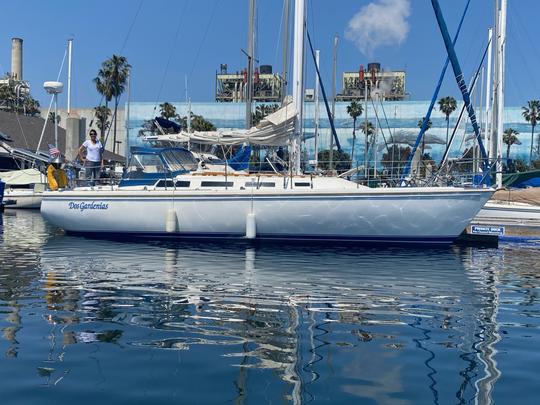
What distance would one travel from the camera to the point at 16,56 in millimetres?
80875

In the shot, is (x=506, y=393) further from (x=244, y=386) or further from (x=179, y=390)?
(x=179, y=390)

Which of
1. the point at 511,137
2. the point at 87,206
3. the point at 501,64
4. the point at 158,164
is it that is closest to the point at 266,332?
the point at 158,164

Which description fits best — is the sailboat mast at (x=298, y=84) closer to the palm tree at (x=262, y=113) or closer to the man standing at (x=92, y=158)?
the man standing at (x=92, y=158)

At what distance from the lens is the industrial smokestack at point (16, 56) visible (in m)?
80.3

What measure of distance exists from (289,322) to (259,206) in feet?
28.0

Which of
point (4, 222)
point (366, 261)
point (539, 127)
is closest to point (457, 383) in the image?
point (366, 261)

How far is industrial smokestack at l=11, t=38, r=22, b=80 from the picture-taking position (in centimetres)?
8031

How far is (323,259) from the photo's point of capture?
1389 cm

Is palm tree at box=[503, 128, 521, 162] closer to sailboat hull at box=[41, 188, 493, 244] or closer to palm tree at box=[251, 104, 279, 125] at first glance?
palm tree at box=[251, 104, 279, 125]

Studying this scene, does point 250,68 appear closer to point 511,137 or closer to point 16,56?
point 511,137

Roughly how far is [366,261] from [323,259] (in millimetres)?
946

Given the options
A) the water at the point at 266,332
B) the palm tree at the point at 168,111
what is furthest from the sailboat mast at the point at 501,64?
the palm tree at the point at 168,111

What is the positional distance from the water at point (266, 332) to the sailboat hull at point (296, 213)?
2.55m

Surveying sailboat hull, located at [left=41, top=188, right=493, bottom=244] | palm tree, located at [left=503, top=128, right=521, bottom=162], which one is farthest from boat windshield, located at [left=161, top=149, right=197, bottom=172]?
palm tree, located at [left=503, top=128, right=521, bottom=162]
